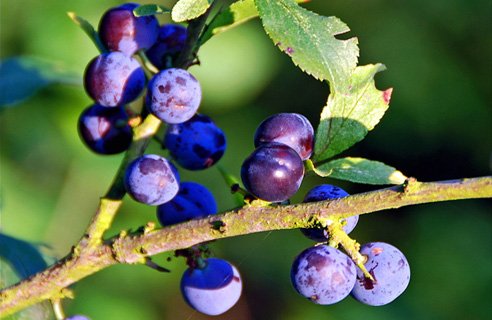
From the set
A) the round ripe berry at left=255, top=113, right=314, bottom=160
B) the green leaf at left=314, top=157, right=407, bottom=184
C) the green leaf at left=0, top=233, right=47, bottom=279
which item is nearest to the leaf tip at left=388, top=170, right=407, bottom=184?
the green leaf at left=314, top=157, right=407, bottom=184

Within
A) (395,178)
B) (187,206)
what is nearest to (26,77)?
(187,206)

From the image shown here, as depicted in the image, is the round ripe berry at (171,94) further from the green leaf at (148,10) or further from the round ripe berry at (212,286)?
the round ripe berry at (212,286)

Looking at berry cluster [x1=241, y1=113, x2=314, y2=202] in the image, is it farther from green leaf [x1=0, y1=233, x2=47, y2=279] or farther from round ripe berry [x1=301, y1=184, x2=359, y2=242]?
green leaf [x1=0, y1=233, x2=47, y2=279]

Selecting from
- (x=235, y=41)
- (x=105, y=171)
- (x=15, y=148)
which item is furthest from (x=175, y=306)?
(x=235, y=41)

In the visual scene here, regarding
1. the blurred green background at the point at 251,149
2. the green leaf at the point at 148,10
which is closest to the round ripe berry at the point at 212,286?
the green leaf at the point at 148,10

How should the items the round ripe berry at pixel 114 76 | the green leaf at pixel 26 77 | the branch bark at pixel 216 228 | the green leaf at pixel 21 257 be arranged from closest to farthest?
the branch bark at pixel 216 228, the round ripe berry at pixel 114 76, the green leaf at pixel 21 257, the green leaf at pixel 26 77

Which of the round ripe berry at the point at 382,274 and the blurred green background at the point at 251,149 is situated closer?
the round ripe berry at the point at 382,274

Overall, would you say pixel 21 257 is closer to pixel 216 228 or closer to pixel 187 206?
pixel 187 206

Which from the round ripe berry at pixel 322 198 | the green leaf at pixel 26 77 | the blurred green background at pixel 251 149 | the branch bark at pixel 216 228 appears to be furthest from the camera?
the blurred green background at pixel 251 149
